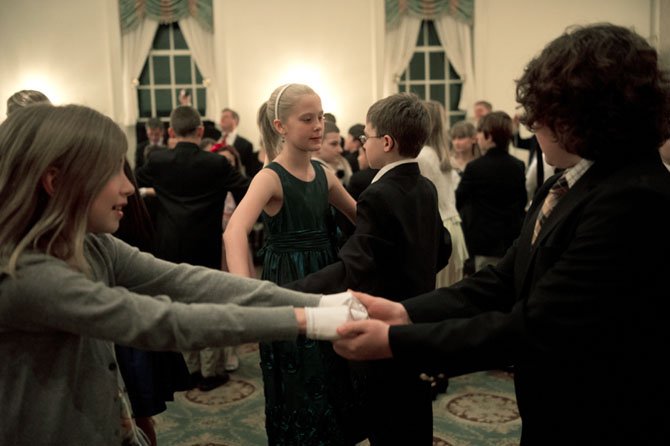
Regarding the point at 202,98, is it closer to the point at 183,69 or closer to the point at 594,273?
the point at 183,69

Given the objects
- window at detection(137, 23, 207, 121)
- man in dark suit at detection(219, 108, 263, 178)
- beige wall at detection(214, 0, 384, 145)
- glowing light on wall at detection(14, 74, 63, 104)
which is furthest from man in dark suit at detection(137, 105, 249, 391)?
glowing light on wall at detection(14, 74, 63, 104)

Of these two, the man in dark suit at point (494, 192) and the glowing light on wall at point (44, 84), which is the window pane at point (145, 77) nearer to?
the glowing light on wall at point (44, 84)

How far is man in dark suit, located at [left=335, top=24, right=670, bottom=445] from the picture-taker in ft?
4.11

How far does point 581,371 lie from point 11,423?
3.66 feet

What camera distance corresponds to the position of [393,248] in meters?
2.38

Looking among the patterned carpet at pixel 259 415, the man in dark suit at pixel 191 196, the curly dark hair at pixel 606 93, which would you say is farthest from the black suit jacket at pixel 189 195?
the curly dark hair at pixel 606 93

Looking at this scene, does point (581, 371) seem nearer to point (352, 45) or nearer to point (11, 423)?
point (11, 423)

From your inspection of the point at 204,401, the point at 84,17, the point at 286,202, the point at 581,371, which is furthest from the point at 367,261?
the point at 84,17

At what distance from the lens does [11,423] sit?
1309 mm

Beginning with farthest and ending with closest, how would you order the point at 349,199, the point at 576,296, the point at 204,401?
1. the point at 204,401
2. the point at 349,199
3. the point at 576,296

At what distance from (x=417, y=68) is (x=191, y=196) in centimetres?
701

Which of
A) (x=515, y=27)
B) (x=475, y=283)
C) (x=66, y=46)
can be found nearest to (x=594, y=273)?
(x=475, y=283)

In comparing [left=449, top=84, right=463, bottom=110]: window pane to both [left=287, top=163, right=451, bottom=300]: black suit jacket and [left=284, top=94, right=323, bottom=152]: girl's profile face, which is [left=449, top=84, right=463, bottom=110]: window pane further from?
[left=287, top=163, right=451, bottom=300]: black suit jacket

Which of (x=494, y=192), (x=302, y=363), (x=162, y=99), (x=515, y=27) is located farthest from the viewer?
(x=162, y=99)
